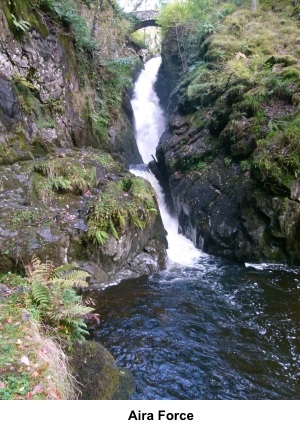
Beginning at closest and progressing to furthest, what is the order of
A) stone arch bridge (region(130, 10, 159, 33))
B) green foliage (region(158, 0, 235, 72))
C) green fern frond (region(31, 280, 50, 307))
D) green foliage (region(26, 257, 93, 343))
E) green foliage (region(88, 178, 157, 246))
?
green foliage (region(26, 257, 93, 343)), green fern frond (region(31, 280, 50, 307)), green foliage (region(88, 178, 157, 246)), green foliage (region(158, 0, 235, 72)), stone arch bridge (region(130, 10, 159, 33))

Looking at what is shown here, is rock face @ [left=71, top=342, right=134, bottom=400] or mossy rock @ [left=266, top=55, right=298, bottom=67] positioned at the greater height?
mossy rock @ [left=266, top=55, right=298, bottom=67]

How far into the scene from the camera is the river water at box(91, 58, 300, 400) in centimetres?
428

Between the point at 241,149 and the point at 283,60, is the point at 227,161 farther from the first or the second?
the point at 283,60

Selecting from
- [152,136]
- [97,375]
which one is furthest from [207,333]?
[152,136]

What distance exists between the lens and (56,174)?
25.2 ft

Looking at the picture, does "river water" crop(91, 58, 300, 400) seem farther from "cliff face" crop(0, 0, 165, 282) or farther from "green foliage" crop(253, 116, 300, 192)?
"green foliage" crop(253, 116, 300, 192)

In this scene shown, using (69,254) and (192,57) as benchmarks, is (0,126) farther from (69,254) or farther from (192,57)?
(192,57)

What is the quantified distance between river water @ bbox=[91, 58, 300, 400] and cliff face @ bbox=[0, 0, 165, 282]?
3.70ft

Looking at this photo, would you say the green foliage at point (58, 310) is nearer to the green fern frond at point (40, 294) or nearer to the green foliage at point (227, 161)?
the green fern frond at point (40, 294)

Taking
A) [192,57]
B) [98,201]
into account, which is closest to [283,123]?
[98,201]

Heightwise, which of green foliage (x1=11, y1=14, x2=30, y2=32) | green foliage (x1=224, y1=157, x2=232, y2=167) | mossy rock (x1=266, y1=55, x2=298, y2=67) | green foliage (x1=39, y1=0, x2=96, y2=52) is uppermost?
green foliage (x1=39, y1=0, x2=96, y2=52)

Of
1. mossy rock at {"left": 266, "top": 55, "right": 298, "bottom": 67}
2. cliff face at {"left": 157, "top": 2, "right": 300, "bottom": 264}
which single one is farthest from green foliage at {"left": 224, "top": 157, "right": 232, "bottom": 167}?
mossy rock at {"left": 266, "top": 55, "right": 298, "bottom": 67}

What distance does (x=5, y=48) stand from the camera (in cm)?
785

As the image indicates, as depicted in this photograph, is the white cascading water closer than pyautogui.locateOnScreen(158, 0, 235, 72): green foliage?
Yes
